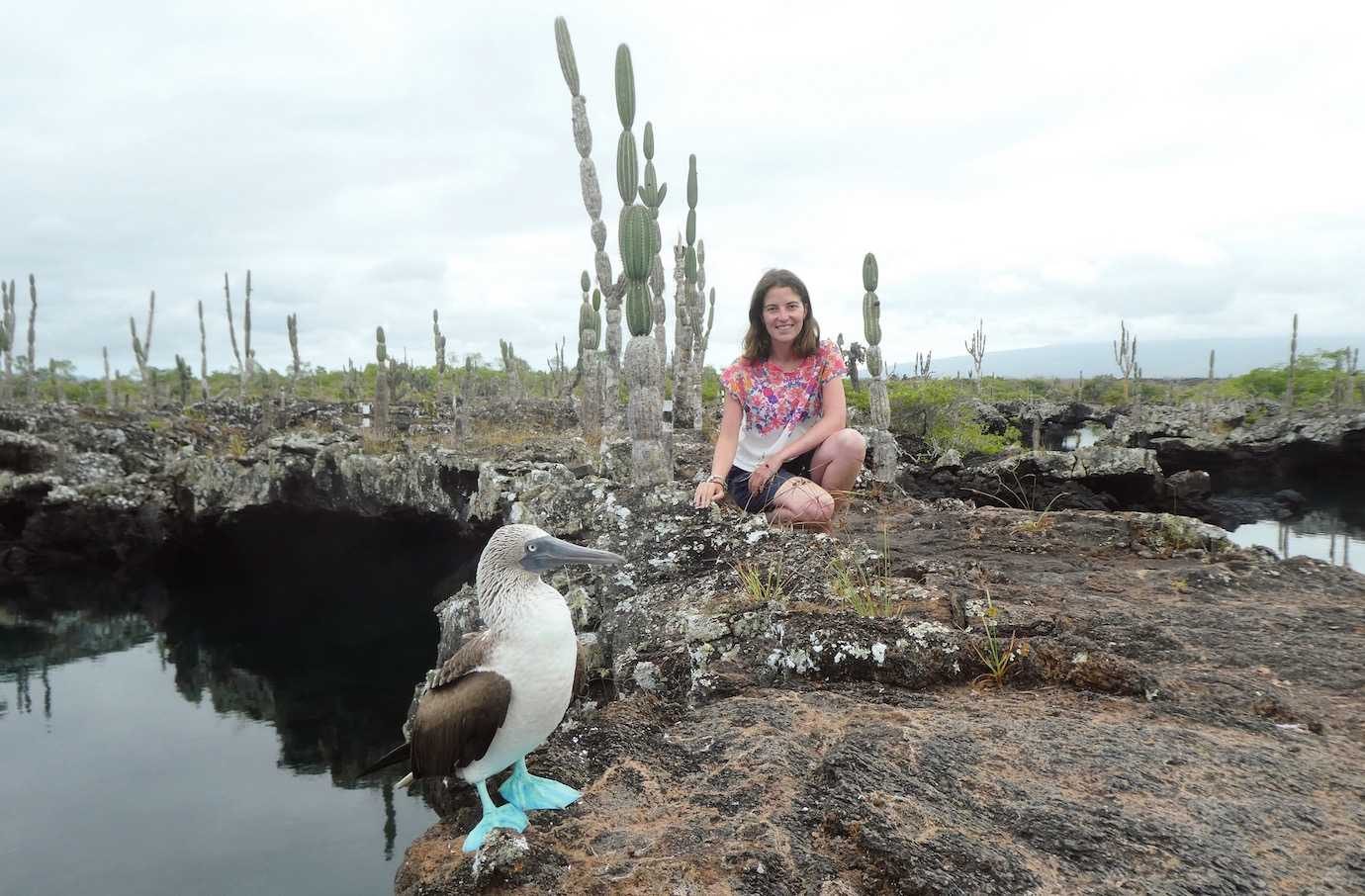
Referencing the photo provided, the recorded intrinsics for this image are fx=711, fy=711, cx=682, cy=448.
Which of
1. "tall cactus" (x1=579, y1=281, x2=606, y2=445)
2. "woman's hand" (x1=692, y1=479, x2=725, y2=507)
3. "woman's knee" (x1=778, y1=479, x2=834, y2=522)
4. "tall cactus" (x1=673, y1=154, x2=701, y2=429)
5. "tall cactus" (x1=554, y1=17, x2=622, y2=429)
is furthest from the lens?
"tall cactus" (x1=673, y1=154, x2=701, y2=429)

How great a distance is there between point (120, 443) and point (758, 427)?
16549 mm

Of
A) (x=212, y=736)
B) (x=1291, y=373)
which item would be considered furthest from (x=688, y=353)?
(x=1291, y=373)

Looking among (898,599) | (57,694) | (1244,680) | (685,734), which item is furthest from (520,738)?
(57,694)

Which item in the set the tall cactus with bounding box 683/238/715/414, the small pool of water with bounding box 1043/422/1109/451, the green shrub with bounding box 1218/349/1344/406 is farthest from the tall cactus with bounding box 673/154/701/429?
the green shrub with bounding box 1218/349/1344/406

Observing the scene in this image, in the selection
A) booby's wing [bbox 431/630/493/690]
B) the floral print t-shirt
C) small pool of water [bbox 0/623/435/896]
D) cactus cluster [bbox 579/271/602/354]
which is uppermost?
cactus cluster [bbox 579/271/602/354]

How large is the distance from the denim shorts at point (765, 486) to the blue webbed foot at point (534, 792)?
2.72 m

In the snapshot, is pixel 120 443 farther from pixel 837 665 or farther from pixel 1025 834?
pixel 1025 834

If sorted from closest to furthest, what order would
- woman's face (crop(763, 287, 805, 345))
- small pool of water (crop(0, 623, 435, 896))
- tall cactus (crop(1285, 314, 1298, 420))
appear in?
woman's face (crop(763, 287, 805, 345))
small pool of water (crop(0, 623, 435, 896))
tall cactus (crop(1285, 314, 1298, 420))

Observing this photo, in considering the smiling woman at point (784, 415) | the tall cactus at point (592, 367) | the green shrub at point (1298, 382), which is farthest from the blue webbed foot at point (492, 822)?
the green shrub at point (1298, 382)

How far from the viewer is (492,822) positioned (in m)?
2.11

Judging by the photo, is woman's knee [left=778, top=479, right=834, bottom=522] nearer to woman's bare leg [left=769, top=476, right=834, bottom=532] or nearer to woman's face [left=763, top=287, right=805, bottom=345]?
woman's bare leg [left=769, top=476, right=834, bottom=532]

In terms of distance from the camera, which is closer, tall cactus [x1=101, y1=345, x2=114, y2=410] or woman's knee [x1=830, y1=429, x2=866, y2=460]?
woman's knee [x1=830, y1=429, x2=866, y2=460]

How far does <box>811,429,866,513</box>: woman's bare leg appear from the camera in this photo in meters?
4.65

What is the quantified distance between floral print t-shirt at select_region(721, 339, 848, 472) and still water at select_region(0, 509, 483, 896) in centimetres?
522
